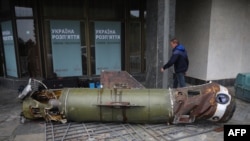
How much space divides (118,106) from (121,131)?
0.49 m

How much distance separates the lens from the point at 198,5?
23.5ft

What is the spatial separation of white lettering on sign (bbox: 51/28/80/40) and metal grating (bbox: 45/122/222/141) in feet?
11.5

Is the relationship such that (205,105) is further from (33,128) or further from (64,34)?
(64,34)

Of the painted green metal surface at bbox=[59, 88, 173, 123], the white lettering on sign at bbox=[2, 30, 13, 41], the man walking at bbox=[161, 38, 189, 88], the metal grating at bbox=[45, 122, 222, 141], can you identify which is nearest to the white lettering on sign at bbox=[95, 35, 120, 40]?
the man walking at bbox=[161, 38, 189, 88]

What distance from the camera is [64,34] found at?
23.7 feet

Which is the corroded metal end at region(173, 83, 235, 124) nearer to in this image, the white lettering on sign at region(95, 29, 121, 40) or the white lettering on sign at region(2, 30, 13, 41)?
the white lettering on sign at region(95, 29, 121, 40)

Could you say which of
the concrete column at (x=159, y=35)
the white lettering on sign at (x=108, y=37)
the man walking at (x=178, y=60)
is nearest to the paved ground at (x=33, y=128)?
the man walking at (x=178, y=60)

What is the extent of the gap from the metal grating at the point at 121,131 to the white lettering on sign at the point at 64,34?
3512 millimetres

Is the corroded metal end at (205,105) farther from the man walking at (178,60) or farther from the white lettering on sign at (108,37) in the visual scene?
the white lettering on sign at (108,37)

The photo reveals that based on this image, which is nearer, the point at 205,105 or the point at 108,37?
the point at 205,105

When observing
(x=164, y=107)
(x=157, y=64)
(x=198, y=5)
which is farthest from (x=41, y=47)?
(x=198, y=5)

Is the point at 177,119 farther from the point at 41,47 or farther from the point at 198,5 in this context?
the point at 41,47

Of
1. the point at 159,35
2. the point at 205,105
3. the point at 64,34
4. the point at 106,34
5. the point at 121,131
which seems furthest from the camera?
Result: the point at 106,34

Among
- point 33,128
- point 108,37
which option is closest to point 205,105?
point 33,128
